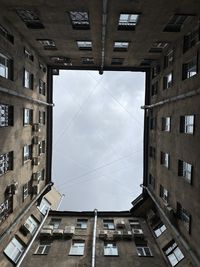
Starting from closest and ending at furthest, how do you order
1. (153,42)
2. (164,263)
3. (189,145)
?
(189,145) → (164,263) → (153,42)

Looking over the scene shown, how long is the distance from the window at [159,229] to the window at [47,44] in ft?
57.8

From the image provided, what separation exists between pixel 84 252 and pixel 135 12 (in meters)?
16.9

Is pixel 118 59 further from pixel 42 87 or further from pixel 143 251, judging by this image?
pixel 143 251

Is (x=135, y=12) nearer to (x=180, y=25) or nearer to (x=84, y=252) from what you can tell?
(x=180, y=25)

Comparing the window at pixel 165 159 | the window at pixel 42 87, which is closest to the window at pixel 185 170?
the window at pixel 165 159

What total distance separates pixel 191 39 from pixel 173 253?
1464 cm

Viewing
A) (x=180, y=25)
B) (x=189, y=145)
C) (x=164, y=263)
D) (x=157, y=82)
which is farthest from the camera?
(x=157, y=82)

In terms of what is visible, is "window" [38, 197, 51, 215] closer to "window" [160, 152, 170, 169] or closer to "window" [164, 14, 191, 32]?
"window" [160, 152, 170, 169]

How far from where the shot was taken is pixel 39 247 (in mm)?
23594

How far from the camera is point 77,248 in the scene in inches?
922

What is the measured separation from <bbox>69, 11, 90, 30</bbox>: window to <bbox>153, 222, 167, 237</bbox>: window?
16864 millimetres

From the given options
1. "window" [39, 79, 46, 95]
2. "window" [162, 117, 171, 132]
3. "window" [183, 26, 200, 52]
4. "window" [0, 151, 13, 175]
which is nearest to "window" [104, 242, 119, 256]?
"window" [0, 151, 13, 175]

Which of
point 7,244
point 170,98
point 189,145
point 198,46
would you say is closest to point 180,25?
point 198,46

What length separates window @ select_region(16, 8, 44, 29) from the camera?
60.5 ft
